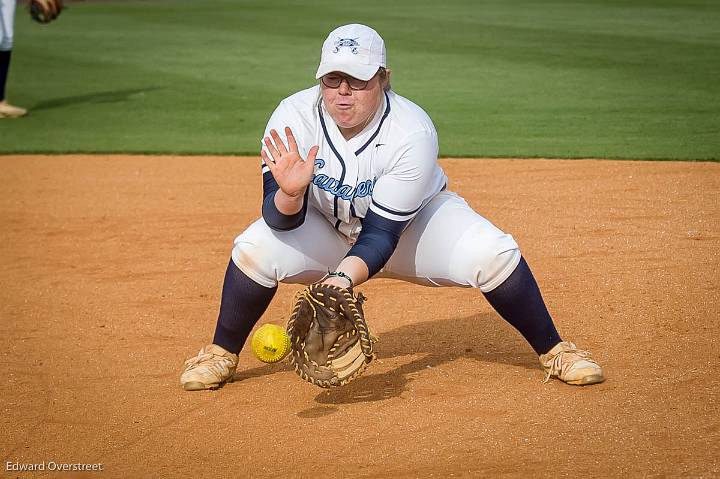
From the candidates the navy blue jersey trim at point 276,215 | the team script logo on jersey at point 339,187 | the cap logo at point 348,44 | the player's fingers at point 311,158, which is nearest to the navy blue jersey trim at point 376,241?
the team script logo on jersey at point 339,187

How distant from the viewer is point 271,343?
14.0 feet

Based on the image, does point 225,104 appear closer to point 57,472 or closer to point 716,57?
point 716,57

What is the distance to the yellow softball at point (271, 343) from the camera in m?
4.27

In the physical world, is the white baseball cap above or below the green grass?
above

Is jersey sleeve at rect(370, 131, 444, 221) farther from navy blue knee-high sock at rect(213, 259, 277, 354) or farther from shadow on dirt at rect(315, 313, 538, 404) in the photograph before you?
shadow on dirt at rect(315, 313, 538, 404)

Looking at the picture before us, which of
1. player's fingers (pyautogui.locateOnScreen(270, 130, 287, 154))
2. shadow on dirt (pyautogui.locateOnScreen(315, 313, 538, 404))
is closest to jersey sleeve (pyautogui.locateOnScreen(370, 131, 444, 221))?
player's fingers (pyautogui.locateOnScreen(270, 130, 287, 154))

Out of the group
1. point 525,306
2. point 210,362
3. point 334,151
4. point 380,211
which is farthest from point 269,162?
point 525,306

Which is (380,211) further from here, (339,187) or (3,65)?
(3,65)

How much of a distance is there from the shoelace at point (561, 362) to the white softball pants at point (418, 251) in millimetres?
405

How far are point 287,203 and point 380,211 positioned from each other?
37 centimetres

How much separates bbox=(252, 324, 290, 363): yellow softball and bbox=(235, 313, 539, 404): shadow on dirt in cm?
27

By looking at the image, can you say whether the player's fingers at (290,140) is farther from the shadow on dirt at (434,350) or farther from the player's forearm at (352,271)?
the shadow on dirt at (434,350)

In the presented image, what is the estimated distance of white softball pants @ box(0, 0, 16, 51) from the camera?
10.8m

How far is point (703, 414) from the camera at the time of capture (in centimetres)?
402
